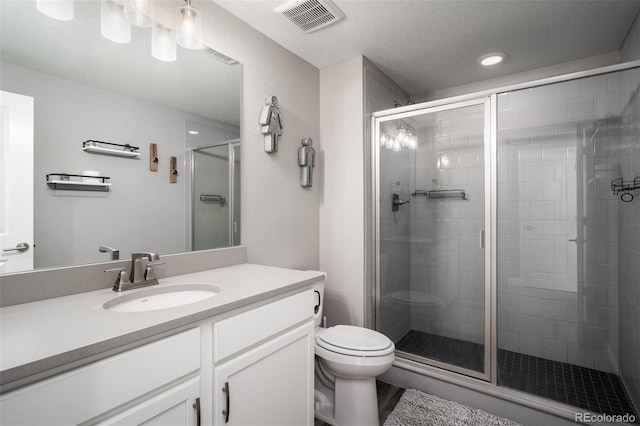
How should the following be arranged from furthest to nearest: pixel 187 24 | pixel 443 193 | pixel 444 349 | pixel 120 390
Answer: pixel 443 193 → pixel 444 349 → pixel 187 24 → pixel 120 390

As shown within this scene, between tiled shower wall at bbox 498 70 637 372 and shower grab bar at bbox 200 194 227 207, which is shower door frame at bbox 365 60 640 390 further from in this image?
shower grab bar at bbox 200 194 227 207

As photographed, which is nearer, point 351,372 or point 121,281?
point 121,281

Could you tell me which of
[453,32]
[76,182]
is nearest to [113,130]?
[76,182]

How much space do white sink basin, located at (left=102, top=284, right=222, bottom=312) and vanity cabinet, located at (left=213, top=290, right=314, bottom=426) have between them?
227 mm

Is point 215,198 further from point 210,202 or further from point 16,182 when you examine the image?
point 16,182

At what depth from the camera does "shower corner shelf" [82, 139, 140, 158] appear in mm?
1166

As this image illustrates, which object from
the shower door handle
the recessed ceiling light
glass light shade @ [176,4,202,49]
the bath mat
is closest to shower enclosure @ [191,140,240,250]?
glass light shade @ [176,4,202,49]

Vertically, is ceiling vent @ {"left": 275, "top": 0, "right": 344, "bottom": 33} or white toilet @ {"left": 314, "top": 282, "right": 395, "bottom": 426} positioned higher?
ceiling vent @ {"left": 275, "top": 0, "right": 344, "bottom": 33}

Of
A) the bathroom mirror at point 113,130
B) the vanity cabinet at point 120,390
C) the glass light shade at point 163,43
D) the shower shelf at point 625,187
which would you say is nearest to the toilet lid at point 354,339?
the bathroom mirror at point 113,130

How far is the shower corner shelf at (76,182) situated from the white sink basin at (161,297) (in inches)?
17.1

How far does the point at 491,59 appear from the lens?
7.70ft

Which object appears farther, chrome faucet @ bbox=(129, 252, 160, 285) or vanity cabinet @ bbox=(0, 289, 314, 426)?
chrome faucet @ bbox=(129, 252, 160, 285)

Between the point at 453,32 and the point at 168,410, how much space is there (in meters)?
2.44
